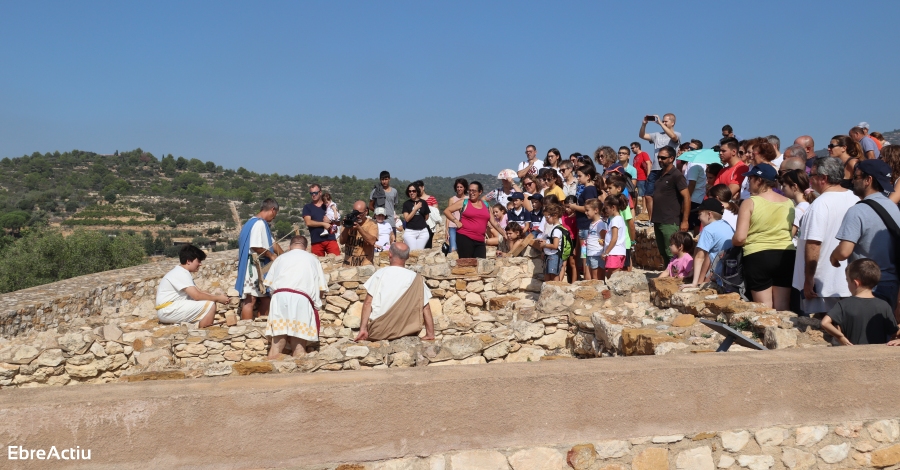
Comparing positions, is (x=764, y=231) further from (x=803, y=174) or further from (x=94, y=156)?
(x=94, y=156)

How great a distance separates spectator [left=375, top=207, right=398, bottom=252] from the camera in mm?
11414

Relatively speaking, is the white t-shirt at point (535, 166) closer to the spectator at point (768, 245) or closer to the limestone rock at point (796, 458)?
the spectator at point (768, 245)

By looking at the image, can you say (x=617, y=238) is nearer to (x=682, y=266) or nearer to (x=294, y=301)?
(x=682, y=266)

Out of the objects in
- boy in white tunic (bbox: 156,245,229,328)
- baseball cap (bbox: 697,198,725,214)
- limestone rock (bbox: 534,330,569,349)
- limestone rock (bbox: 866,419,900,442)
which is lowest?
limestone rock (bbox: 534,330,569,349)

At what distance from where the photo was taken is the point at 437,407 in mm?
3182

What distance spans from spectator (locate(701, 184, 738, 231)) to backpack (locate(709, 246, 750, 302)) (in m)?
1.12

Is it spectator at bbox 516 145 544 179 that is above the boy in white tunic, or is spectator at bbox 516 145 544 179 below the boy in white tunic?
above

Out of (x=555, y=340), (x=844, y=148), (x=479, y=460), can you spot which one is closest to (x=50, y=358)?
(x=555, y=340)

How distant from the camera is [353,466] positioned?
316 centimetres

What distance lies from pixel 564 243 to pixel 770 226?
344cm

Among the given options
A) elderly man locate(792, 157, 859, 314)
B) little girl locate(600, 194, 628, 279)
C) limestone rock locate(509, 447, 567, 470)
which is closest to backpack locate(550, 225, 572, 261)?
little girl locate(600, 194, 628, 279)

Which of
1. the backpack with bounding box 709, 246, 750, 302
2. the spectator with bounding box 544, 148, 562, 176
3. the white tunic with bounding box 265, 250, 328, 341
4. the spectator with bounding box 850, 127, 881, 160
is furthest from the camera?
the spectator with bounding box 544, 148, 562, 176

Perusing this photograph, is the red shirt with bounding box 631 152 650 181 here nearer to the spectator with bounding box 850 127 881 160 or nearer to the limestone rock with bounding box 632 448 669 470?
the spectator with bounding box 850 127 881 160

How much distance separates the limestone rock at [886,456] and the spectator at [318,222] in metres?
8.94
